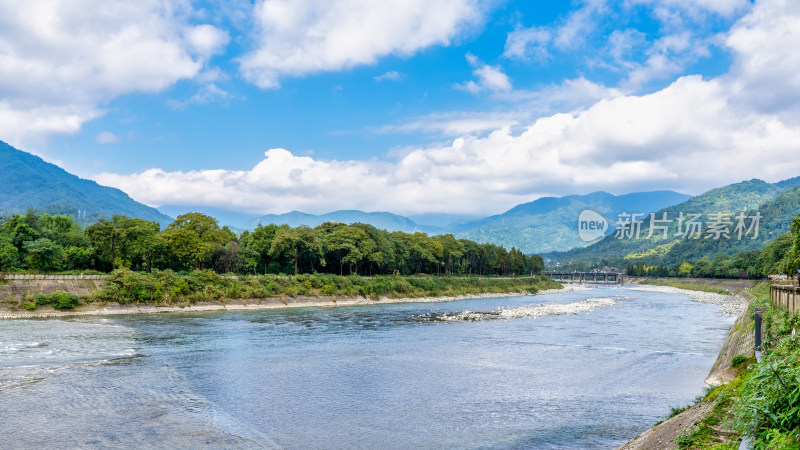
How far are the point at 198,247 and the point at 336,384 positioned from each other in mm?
61592

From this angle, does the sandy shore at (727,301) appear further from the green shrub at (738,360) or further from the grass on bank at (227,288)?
the green shrub at (738,360)

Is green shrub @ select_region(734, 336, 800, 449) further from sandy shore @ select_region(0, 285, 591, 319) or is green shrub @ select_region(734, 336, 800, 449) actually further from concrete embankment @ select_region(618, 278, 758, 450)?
sandy shore @ select_region(0, 285, 591, 319)

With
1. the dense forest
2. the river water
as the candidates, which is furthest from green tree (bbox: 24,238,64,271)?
the river water

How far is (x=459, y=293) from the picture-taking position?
104 metres

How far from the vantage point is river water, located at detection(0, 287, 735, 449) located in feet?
58.0

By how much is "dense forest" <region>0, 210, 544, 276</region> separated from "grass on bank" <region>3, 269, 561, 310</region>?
29.9 ft

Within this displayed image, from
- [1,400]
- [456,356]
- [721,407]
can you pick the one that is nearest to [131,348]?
[1,400]

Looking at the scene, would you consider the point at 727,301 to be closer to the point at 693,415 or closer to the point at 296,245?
the point at 296,245

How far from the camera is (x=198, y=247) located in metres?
79.6

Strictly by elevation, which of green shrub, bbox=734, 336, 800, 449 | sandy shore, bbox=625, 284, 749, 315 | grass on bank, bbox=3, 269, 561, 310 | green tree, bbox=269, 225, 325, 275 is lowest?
sandy shore, bbox=625, 284, 749, 315

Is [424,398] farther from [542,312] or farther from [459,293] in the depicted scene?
[459,293]

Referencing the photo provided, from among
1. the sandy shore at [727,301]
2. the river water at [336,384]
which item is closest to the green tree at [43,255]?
the river water at [336,384]

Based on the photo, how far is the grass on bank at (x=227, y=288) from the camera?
57969 mm

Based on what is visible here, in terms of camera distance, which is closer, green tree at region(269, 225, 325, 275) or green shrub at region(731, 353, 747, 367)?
green shrub at region(731, 353, 747, 367)
